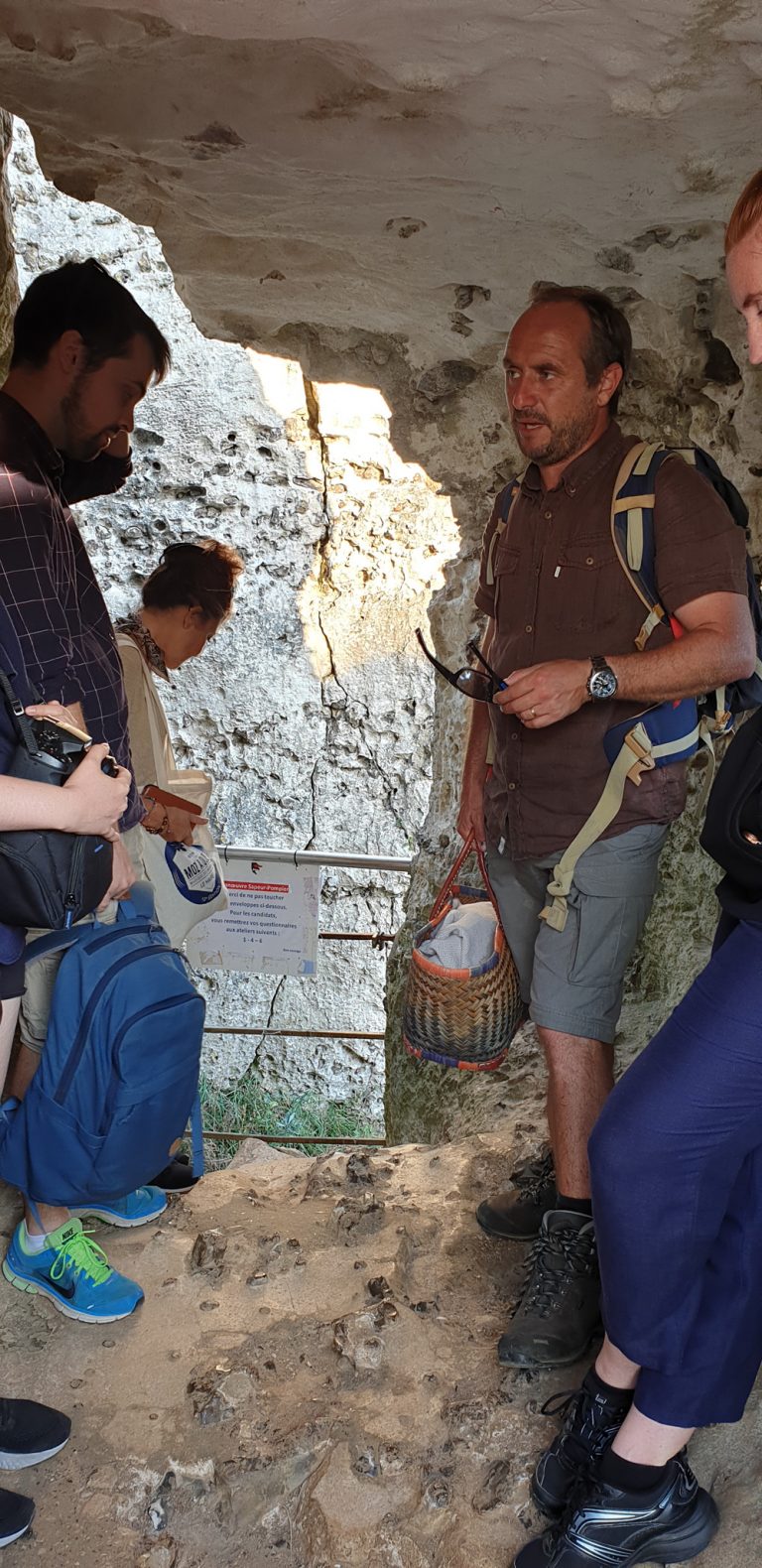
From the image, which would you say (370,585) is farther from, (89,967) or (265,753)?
(89,967)

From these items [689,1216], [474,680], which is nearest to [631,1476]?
[689,1216]

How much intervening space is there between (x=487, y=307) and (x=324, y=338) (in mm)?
927

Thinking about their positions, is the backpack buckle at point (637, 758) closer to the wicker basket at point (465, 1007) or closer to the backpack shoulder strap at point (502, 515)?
the wicker basket at point (465, 1007)

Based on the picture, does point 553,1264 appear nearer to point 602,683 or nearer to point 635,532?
point 602,683

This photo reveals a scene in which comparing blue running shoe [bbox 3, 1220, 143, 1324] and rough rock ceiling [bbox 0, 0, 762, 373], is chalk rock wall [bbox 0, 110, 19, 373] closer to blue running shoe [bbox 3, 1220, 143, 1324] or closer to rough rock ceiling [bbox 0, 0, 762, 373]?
rough rock ceiling [bbox 0, 0, 762, 373]

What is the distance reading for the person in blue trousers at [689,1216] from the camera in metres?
1.52

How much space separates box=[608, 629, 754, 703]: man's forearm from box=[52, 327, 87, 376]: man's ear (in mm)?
1051

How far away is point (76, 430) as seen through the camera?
7.13 ft

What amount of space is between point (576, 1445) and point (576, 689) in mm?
1157

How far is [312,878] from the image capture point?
368 centimetres

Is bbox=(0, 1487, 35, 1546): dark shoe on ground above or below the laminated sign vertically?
below

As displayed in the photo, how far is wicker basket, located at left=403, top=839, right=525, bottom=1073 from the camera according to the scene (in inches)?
96.9

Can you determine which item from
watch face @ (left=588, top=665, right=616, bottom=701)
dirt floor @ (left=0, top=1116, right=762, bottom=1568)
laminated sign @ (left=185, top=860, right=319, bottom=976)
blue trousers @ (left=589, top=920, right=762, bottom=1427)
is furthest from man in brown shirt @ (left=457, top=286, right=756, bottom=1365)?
laminated sign @ (left=185, top=860, right=319, bottom=976)

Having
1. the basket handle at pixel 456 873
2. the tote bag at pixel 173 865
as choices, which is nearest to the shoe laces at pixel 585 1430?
the basket handle at pixel 456 873
